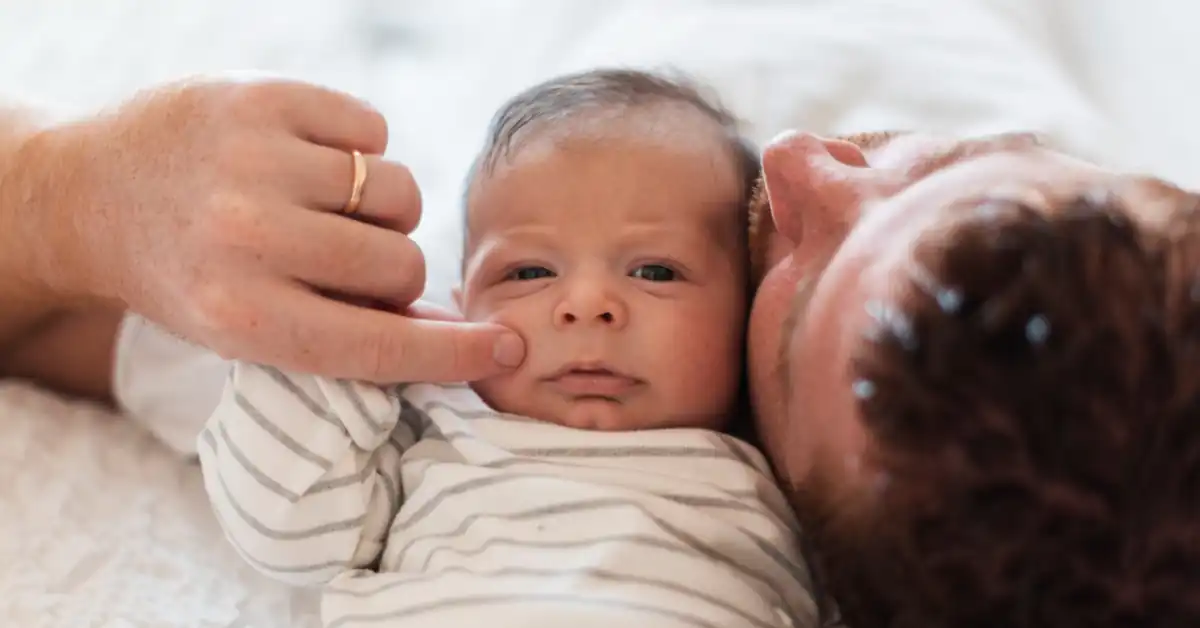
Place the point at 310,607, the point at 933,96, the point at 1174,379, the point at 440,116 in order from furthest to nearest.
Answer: the point at 440,116
the point at 933,96
the point at 310,607
the point at 1174,379

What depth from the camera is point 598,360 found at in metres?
0.78

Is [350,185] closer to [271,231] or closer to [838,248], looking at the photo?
[271,231]

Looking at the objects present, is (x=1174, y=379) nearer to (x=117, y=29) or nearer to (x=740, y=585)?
(x=740, y=585)

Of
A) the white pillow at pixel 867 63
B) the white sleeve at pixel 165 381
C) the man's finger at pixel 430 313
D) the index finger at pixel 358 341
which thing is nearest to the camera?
the index finger at pixel 358 341

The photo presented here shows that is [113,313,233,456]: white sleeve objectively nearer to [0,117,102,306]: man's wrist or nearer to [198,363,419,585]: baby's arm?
[0,117,102,306]: man's wrist

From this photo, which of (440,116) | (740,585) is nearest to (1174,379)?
(740,585)

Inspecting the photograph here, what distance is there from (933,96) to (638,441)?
2.00ft

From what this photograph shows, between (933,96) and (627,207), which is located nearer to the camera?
(627,207)

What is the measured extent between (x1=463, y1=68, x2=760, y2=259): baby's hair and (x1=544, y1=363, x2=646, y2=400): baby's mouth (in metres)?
0.17

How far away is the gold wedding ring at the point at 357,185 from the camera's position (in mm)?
781

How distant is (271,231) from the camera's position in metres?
0.73

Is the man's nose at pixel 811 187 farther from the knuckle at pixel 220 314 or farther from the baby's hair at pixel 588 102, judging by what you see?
the knuckle at pixel 220 314

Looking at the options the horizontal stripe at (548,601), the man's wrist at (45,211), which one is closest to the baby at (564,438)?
the horizontal stripe at (548,601)

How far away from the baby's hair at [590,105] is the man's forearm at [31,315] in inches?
14.4
